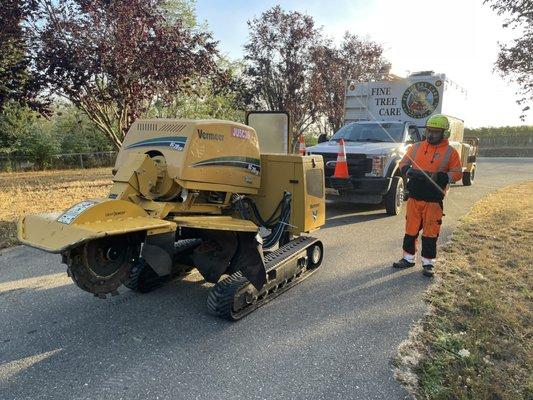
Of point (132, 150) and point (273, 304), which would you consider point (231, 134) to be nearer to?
point (132, 150)

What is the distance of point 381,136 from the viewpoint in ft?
30.2

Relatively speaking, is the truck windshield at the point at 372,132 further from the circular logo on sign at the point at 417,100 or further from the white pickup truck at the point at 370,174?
the circular logo on sign at the point at 417,100

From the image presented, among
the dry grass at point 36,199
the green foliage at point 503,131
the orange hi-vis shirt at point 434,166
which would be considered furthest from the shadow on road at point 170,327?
the green foliage at point 503,131

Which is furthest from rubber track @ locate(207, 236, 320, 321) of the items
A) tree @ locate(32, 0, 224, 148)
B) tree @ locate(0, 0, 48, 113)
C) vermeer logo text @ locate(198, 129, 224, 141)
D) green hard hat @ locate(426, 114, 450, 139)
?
tree @ locate(0, 0, 48, 113)

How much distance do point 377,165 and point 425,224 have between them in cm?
321

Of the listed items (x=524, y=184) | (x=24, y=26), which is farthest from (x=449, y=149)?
(x=524, y=184)

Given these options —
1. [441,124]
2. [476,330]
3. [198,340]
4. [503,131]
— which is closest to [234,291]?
[198,340]

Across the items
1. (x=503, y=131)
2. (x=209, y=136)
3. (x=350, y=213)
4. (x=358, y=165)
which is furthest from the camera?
(x=503, y=131)

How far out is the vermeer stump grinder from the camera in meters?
2.93

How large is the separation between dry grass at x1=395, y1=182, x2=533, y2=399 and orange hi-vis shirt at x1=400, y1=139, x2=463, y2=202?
977 mm

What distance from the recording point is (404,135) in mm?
9094

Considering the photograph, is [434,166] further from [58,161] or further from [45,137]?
[45,137]

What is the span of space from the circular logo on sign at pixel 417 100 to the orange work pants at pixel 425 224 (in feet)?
22.3

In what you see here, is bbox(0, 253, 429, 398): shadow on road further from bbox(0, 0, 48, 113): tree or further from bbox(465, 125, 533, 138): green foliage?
bbox(465, 125, 533, 138): green foliage
